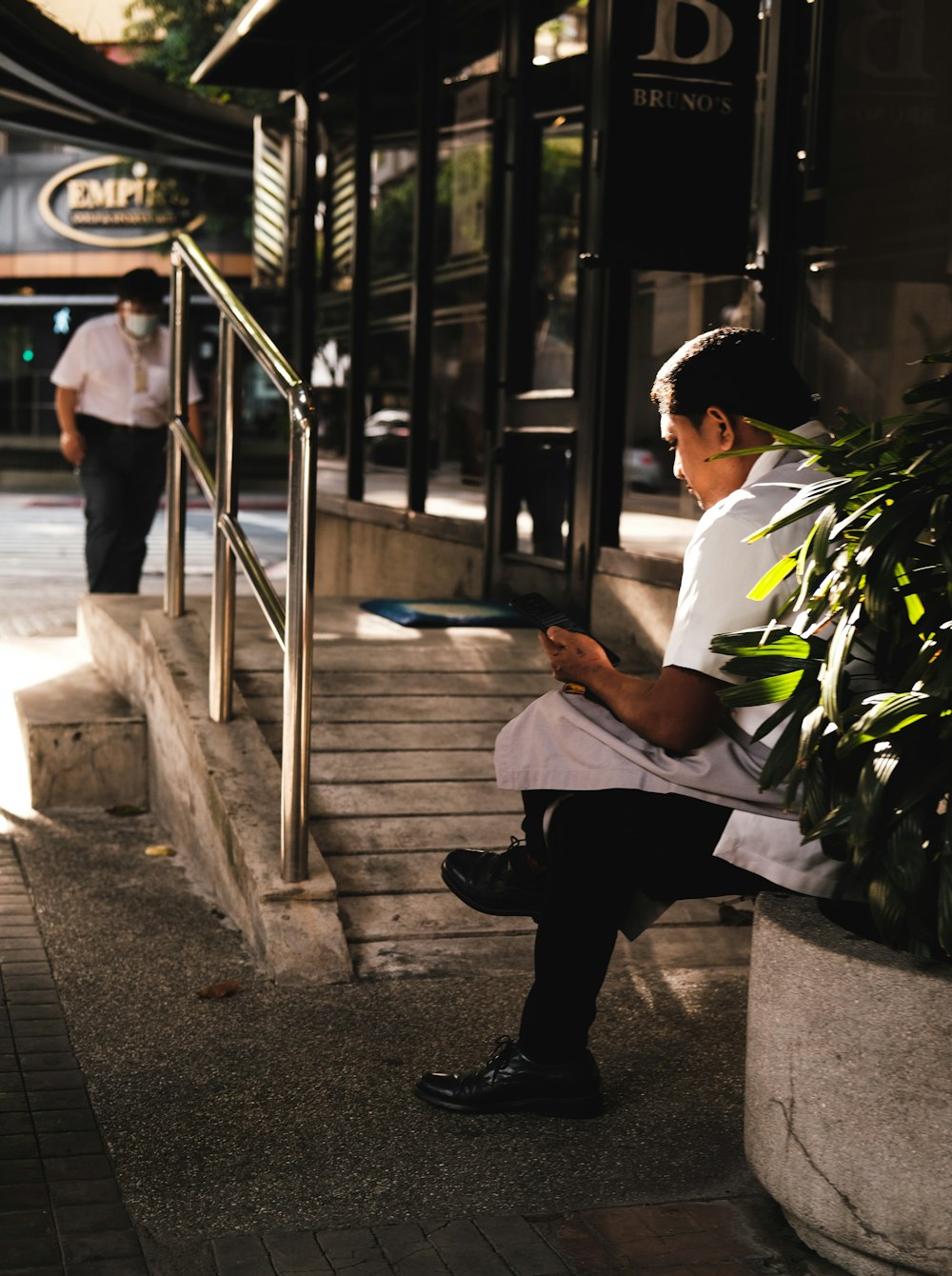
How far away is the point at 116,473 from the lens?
26.2 ft

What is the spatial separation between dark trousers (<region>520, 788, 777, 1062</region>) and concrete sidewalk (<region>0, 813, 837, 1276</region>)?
0.24 metres

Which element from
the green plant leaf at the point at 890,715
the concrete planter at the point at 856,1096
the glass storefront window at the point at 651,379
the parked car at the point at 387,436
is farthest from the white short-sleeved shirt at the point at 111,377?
the green plant leaf at the point at 890,715

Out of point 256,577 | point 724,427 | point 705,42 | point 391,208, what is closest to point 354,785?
point 256,577

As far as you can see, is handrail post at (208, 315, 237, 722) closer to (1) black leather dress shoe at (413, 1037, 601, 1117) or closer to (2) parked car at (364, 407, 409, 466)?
(1) black leather dress shoe at (413, 1037, 601, 1117)

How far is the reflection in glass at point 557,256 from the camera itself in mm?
6957

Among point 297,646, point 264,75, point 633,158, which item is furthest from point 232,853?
point 264,75

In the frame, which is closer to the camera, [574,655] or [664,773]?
[664,773]

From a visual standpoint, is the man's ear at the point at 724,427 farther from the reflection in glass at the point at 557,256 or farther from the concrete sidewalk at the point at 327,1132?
the reflection in glass at the point at 557,256

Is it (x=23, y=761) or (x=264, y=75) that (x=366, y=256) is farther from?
(x=23, y=761)

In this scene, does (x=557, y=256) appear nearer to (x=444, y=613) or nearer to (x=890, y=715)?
(x=444, y=613)

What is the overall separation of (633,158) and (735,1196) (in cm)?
367

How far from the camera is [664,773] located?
3.10 m

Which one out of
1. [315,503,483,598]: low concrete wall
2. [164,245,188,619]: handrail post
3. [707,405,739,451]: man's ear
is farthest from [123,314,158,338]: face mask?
[707,405,739,451]: man's ear

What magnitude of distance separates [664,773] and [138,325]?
5539mm
